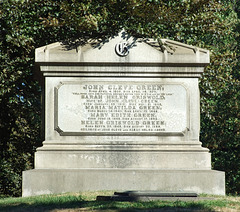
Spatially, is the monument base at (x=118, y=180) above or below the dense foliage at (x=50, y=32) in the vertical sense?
below

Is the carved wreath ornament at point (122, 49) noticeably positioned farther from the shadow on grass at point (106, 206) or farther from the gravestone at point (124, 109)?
the shadow on grass at point (106, 206)

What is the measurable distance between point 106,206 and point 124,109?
513 cm

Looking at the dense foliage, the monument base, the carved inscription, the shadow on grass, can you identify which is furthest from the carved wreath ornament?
the shadow on grass

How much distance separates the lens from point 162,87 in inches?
611

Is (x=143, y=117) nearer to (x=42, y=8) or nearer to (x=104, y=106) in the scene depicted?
(x=104, y=106)

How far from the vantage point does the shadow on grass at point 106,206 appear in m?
10.3

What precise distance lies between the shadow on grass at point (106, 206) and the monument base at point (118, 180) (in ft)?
9.02

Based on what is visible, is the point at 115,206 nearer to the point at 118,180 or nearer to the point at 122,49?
the point at 118,180

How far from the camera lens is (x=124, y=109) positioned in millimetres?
15352

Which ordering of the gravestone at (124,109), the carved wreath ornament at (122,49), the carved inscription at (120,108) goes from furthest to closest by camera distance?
the carved wreath ornament at (122,49)
the carved inscription at (120,108)
the gravestone at (124,109)

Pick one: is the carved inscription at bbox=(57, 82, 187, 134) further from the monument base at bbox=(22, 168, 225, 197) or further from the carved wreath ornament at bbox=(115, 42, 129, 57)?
the monument base at bbox=(22, 168, 225, 197)

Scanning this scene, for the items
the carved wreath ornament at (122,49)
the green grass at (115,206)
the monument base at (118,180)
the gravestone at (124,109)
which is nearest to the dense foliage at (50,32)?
the carved wreath ornament at (122,49)

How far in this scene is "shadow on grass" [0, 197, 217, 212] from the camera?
33.6 ft

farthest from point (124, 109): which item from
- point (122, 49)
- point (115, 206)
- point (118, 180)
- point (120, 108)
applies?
point (115, 206)
